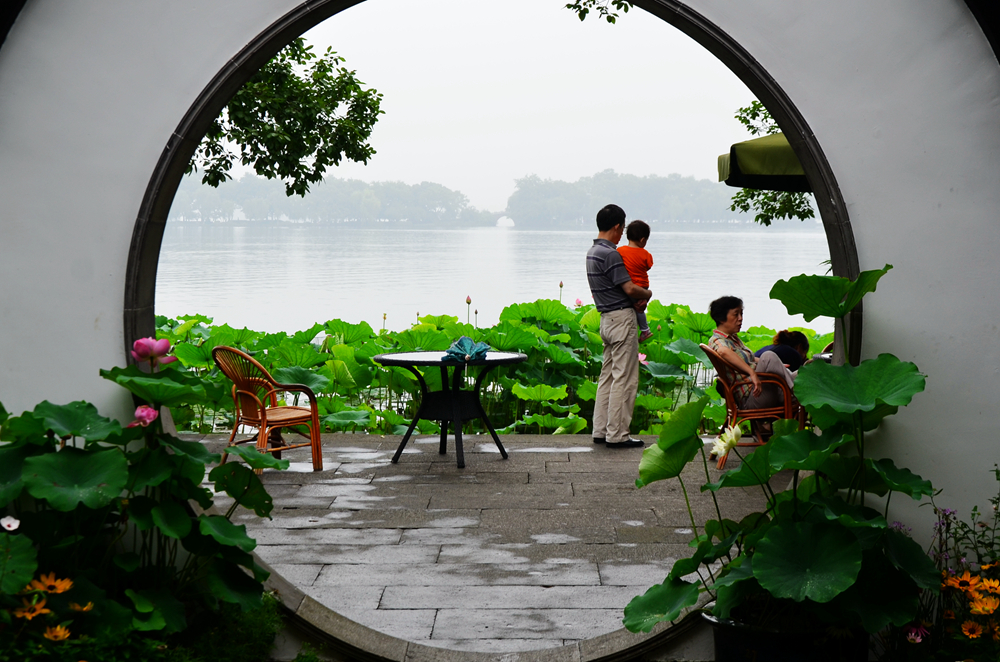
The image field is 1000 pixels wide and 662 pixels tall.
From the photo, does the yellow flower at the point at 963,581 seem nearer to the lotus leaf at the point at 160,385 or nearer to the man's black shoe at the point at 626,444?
the lotus leaf at the point at 160,385

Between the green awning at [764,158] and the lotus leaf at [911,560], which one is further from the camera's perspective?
the green awning at [764,158]

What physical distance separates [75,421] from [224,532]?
52cm

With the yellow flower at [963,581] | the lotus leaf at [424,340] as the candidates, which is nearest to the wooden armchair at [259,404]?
the lotus leaf at [424,340]

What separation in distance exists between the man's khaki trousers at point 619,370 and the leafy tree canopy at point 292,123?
347cm

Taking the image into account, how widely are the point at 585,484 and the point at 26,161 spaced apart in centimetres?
323

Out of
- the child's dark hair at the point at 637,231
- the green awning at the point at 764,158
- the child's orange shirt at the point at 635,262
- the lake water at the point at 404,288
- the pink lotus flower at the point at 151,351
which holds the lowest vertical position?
the lake water at the point at 404,288

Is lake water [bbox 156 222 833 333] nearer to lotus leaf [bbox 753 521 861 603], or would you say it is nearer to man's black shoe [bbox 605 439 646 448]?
man's black shoe [bbox 605 439 646 448]

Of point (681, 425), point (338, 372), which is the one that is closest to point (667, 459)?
point (681, 425)

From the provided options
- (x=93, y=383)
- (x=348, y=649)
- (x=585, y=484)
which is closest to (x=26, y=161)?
(x=93, y=383)

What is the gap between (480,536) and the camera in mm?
4066

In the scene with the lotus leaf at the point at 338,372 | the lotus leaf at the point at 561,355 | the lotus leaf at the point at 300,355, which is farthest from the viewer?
the lotus leaf at the point at 561,355

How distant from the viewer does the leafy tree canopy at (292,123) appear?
745cm

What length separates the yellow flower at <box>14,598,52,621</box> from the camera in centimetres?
218

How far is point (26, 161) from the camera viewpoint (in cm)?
270
